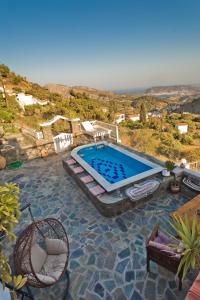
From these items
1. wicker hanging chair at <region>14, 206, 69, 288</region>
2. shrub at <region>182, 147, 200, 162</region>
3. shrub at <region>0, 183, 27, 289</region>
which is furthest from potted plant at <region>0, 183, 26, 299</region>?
shrub at <region>182, 147, 200, 162</region>

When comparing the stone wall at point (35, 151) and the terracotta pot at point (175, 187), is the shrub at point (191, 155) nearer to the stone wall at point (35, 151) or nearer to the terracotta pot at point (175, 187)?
the terracotta pot at point (175, 187)

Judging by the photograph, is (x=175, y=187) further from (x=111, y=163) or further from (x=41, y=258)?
(x=41, y=258)

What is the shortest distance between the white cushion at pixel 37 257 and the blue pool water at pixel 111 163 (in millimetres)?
3449

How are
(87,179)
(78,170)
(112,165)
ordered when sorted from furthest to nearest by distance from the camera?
(112,165) → (78,170) → (87,179)

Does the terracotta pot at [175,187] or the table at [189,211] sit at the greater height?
the table at [189,211]

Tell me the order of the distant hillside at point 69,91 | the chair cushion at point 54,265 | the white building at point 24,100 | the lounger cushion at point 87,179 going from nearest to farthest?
1. the chair cushion at point 54,265
2. the lounger cushion at point 87,179
3. the white building at point 24,100
4. the distant hillside at point 69,91

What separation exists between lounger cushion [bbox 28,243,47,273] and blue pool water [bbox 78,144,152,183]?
3448mm

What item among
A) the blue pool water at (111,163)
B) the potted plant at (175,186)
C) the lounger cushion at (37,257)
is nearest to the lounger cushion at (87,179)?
the blue pool water at (111,163)

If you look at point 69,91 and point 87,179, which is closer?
point 87,179

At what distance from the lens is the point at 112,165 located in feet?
25.4

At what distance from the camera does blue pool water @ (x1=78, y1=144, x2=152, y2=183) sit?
22.0ft

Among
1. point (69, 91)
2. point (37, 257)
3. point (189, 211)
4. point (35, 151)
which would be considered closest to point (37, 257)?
point (37, 257)

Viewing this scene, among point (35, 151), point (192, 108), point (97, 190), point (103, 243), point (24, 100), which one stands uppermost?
point (24, 100)

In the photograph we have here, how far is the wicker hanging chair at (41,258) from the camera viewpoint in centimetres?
246
